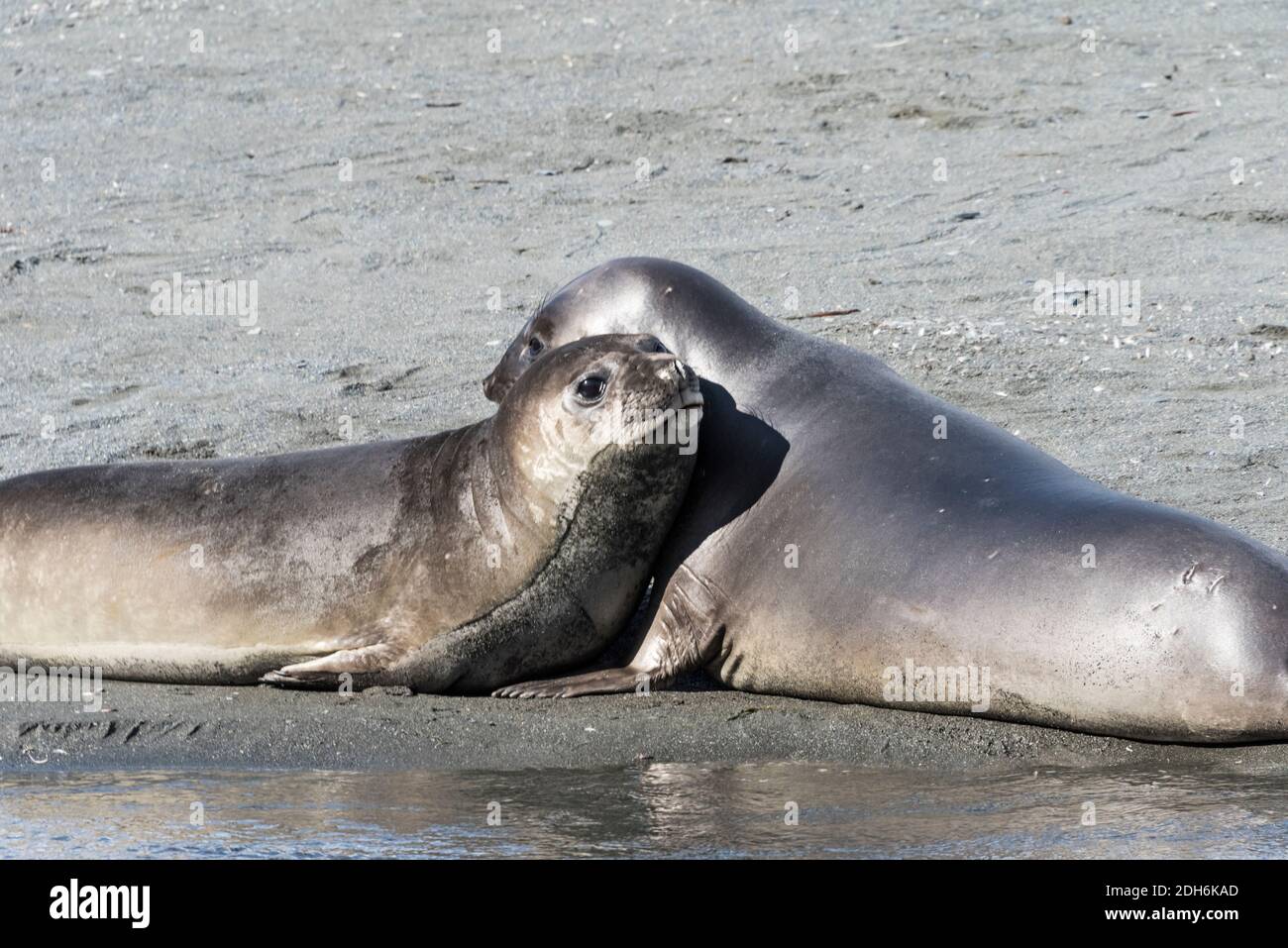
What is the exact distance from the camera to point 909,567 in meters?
4.73

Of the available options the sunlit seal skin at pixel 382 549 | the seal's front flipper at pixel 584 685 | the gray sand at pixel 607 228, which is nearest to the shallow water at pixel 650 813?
the gray sand at pixel 607 228

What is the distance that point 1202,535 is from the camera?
445cm

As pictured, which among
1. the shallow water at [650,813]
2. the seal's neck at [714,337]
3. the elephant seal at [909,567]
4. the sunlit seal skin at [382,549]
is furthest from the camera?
the seal's neck at [714,337]

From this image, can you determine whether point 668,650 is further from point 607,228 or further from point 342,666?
point 607,228

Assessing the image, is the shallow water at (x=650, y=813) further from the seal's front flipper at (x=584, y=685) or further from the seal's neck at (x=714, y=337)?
the seal's neck at (x=714, y=337)

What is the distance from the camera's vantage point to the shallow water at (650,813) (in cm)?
388

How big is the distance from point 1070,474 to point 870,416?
0.54m

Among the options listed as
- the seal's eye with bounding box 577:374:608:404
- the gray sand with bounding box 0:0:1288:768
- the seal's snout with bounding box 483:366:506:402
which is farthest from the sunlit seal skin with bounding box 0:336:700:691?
the seal's snout with bounding box 483:366:506:402

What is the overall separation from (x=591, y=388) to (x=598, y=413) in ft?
0.25

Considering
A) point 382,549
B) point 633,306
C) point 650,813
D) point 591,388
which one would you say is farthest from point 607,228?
point 650,813

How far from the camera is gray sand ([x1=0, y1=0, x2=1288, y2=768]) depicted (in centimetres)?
495

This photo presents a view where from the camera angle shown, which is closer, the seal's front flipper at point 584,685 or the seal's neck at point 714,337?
the seal's front flipper at point 584,685
